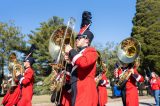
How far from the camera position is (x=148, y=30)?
143 ft

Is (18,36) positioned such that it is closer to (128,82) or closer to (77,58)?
(128,82)

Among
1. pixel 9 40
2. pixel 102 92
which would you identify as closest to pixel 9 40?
pixel 9 40

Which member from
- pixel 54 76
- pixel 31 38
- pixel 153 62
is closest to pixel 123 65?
pixel 54 76

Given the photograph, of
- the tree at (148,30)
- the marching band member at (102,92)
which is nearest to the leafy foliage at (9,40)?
the tree at (148,30)

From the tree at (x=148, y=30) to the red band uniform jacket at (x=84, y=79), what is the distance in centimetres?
3519

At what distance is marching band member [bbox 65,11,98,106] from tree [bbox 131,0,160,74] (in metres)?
35.2

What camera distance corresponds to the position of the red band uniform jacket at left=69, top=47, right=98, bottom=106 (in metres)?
5.73

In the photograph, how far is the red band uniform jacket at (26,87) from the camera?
10.8 metres

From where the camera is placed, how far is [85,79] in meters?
5.94

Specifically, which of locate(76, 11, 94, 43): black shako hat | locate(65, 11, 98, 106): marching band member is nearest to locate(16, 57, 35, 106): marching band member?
locate(76, 11, 94, 43): black shako hat

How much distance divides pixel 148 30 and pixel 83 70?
38.5 meters

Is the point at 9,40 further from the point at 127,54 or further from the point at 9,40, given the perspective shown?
the point at 127,54

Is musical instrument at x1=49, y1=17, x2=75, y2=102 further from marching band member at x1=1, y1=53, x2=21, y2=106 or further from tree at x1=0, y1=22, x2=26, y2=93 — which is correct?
tree at x1=0, y1=22, x2=26, y2=93

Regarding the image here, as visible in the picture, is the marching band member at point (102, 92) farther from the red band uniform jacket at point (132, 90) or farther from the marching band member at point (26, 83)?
the marching band member at point (26, 83)
